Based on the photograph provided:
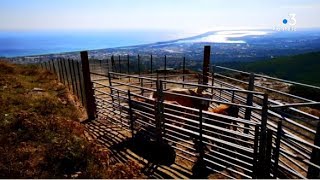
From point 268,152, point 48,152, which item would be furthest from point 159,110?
point 268,152

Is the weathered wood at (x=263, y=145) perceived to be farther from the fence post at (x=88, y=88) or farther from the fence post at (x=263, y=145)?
the fence post at (x=88, y=88)

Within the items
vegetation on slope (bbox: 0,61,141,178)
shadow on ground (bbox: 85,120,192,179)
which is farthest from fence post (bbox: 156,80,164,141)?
vegetation on slope (bbox: 0,61,141,178)

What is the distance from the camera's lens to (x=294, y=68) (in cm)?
9238

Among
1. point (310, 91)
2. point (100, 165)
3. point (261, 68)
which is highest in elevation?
point (100, 165)

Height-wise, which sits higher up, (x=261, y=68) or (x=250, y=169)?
(x=250, y=169)

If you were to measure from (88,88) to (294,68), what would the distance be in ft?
301

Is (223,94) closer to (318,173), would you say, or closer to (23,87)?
(318,173)

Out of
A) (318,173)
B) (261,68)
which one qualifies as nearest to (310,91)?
(318,173)

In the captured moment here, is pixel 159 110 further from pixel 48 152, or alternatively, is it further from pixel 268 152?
pixel 268 152

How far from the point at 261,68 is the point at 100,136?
302ft

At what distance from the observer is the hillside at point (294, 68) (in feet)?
272

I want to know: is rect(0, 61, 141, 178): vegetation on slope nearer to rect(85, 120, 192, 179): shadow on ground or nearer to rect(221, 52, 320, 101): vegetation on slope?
rect(85, 120, 192, 179): shadow on ground

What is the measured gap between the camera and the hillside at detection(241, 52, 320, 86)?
82931 mm

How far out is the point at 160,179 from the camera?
7684mm
